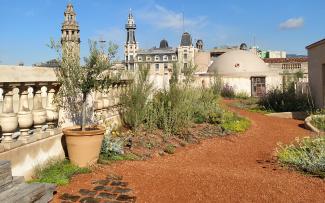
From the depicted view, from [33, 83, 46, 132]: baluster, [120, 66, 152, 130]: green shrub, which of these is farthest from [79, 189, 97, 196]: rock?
[120, 66, 152, 130]: green shrub

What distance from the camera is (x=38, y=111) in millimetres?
4824

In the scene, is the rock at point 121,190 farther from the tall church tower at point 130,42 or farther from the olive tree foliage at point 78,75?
the tall church tower at point 130,42

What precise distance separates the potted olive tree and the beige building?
1057cm

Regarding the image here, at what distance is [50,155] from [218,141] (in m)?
4.47

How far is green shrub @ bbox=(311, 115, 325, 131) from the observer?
1038 centimetres

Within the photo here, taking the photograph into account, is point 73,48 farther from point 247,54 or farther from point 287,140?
point 247,54

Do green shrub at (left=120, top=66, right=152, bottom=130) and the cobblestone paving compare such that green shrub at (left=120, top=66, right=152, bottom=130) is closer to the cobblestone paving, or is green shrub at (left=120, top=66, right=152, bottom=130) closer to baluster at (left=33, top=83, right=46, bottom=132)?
baluster at (left=33, top=83, right=46, bottom=132)

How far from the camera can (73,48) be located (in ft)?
18.7

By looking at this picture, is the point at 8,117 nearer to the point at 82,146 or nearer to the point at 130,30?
the point at 82,146

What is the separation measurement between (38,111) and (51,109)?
16.0 inches

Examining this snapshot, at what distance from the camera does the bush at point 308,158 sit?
5.07m

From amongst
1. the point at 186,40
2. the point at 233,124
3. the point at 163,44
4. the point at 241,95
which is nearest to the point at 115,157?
the point at 233,124

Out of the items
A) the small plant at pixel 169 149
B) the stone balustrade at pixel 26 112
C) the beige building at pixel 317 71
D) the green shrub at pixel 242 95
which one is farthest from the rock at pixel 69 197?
the green shrub at pixel 242 95

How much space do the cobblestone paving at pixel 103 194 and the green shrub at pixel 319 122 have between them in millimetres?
7831
